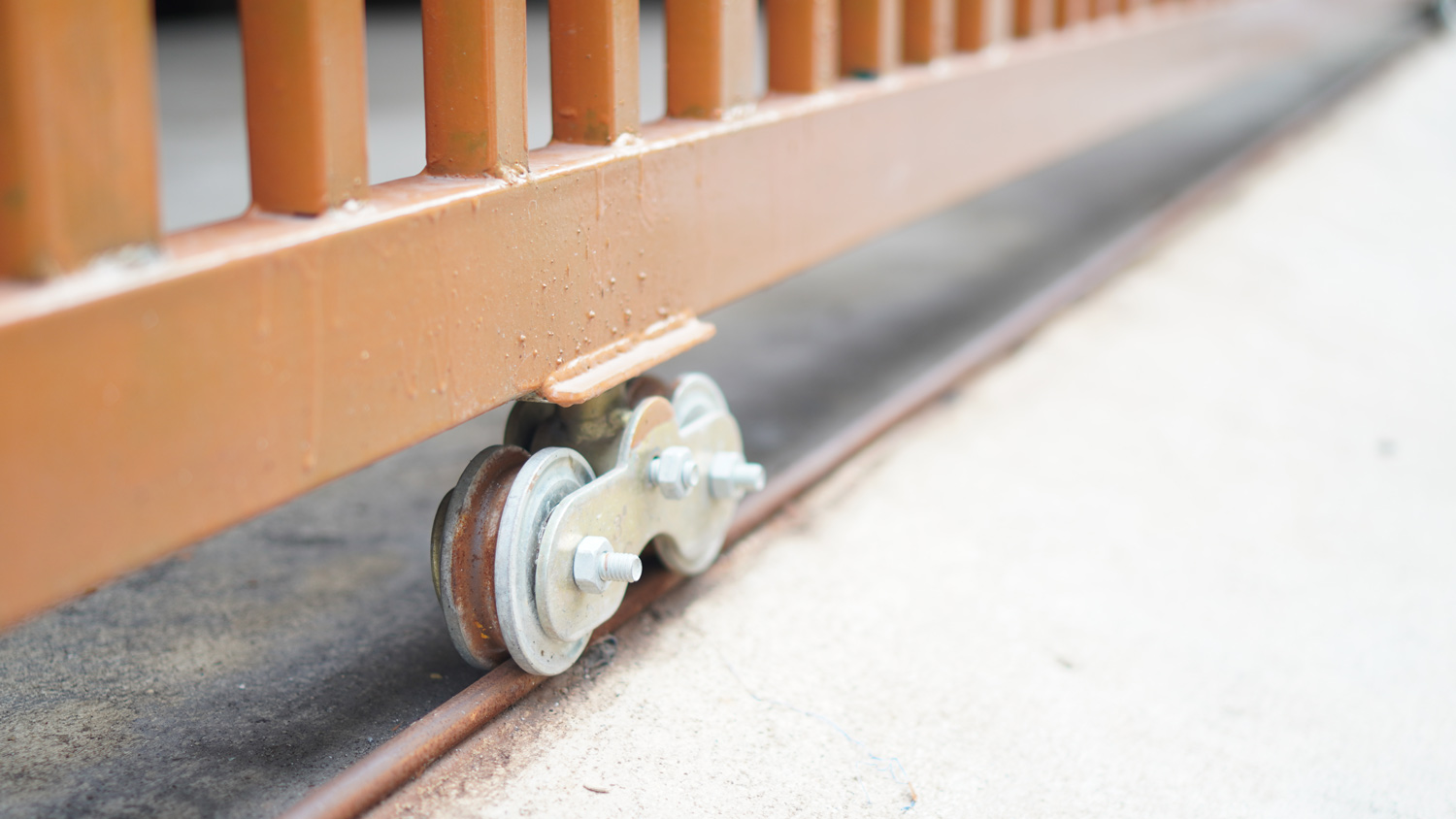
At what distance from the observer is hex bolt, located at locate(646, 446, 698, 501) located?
1.15 m

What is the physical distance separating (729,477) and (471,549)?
1.12 ft

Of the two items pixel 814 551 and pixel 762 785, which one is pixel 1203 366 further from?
pixel 762 785

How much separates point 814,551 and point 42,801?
0.91 meters

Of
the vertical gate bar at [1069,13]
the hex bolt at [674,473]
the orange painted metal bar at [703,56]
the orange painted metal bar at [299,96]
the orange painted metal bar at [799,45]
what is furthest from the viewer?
the vertical gate bar at [1069,13]

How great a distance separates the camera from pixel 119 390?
2.12ft

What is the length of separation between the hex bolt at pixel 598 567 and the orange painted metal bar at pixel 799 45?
0.76 m

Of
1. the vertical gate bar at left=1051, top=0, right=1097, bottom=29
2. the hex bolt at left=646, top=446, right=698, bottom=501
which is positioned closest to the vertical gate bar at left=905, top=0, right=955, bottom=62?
the vertical gate bar at left=1051, top=0, right=1097, bottom=29

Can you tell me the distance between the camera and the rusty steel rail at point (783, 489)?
949 millimetres

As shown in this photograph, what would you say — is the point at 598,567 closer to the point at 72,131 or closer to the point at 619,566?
the point at 619,566

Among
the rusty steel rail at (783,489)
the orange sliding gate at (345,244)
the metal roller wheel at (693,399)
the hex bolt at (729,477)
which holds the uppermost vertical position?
the orange sliding gate at (345,244)

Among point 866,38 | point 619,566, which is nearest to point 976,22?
point 866,38

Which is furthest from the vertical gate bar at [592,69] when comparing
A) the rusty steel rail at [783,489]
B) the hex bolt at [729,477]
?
the rusty steel rail at [783,489]

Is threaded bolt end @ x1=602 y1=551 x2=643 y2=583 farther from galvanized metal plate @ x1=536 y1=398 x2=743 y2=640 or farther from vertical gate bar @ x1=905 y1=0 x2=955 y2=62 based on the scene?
vertical gate bar @ x1=905 y1=0 x2=955 y2=62

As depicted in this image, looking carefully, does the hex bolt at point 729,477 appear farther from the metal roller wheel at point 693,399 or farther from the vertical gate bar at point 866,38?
the vertical gate bar at point 866,38
